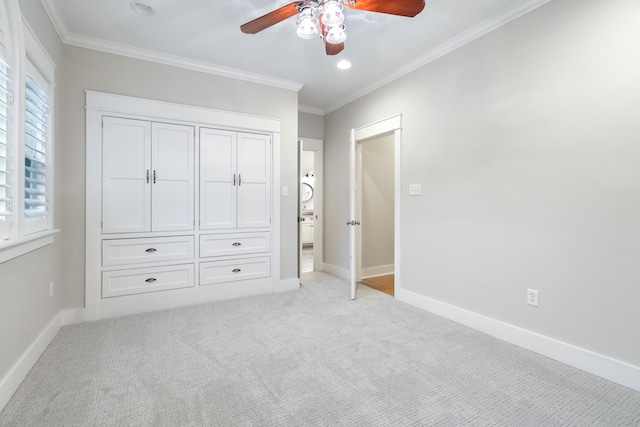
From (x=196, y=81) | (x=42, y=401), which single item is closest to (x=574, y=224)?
(x=42, y=401)

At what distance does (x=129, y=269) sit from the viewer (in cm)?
297

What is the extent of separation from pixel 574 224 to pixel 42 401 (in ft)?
11.3

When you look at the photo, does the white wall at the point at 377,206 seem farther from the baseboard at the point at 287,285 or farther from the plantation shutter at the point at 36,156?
the plantation shutter at the point at 36,156

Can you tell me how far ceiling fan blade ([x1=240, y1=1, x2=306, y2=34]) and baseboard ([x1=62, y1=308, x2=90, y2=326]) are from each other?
2.89 metres

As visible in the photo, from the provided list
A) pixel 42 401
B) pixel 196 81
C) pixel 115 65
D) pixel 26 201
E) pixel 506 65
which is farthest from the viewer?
pixel 196 81

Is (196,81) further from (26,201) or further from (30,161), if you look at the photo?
(26,201)

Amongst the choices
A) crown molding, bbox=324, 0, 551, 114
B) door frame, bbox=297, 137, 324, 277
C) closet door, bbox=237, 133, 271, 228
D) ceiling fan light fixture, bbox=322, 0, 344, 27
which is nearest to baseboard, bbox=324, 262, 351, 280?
door frame, bbox=297, 137, 324, 277

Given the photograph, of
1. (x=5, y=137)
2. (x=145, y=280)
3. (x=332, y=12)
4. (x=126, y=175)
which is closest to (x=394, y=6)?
(x=332, y=12)

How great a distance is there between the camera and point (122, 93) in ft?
9.57

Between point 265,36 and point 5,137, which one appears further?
point 265,36

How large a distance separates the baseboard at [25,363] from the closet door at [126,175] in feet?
3.07

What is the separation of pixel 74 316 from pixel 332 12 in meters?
3.35

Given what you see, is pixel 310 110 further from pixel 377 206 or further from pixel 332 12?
pixel 332 12

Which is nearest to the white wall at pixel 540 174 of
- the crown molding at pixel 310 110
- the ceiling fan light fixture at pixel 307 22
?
the ceiling fan light fixture at pixel 307 22
